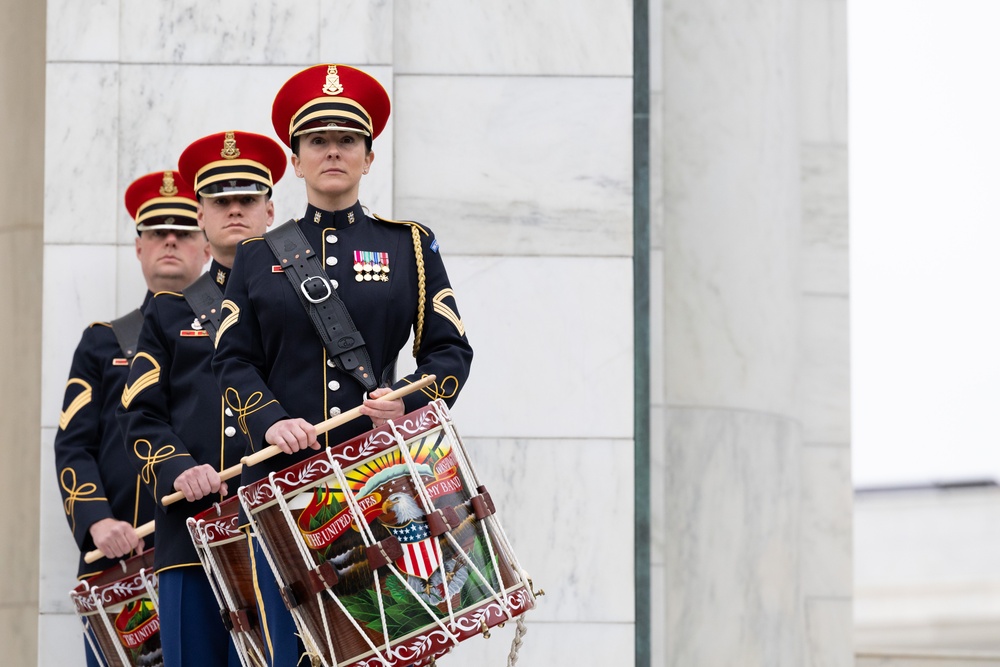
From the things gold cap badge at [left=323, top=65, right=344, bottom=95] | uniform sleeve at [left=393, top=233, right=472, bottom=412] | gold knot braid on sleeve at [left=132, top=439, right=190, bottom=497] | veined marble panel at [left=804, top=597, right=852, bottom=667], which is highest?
gold cap badge at [left=323, top=65, right=344, bottom=95]

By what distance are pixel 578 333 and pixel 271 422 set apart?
2.90 meters

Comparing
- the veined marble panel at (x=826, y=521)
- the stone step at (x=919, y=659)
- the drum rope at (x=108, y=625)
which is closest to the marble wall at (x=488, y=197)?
the drum rope at (x=108, y=625)

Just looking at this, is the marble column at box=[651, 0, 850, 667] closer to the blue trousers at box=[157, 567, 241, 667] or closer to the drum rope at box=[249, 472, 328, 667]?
the blue trousers at box=[157, 567, 241, 667]

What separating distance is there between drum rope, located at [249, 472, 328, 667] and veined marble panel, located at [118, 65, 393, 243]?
2.97m

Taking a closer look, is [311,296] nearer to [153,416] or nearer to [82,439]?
[153,416]

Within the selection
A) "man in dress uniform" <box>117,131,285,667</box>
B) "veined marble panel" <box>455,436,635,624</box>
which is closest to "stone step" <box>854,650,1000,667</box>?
"veined marble panel" <box>455,436,635,624</box>

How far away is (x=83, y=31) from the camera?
8.51 meters

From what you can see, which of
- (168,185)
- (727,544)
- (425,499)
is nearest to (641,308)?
(727,544)

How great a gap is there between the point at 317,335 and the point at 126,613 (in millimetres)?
1740

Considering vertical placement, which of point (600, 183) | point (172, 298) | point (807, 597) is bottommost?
point (807, 597)

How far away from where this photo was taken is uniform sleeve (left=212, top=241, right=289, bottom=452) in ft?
19.1

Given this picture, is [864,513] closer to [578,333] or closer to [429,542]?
[578,333]

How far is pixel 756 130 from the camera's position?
10000mm

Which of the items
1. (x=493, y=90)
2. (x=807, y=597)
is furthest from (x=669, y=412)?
(x=493, y=90)
